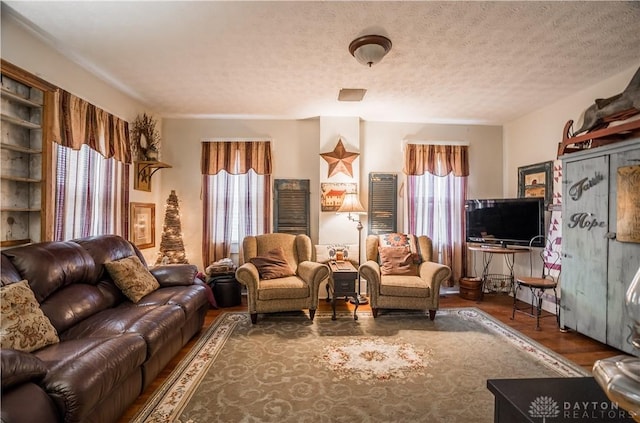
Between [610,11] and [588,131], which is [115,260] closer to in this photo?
[610,11]

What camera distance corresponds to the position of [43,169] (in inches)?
100.0

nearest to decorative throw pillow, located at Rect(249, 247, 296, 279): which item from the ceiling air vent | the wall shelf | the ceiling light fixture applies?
the wall shelf

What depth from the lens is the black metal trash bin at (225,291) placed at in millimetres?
4055

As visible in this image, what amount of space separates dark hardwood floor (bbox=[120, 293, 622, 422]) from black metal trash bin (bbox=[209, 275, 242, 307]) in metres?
0.10

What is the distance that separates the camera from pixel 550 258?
155 inches

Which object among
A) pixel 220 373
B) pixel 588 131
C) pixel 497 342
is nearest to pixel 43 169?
pixel 220 373

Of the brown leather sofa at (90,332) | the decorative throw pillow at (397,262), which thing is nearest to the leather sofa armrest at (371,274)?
the decorative throw pillow at (397,262)

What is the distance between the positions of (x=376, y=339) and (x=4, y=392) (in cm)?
260

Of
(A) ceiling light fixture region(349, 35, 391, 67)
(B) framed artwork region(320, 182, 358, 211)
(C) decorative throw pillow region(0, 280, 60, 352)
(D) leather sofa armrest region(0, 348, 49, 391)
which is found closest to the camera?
(D) leather sofa armrest region(0, 348, 49, 391)

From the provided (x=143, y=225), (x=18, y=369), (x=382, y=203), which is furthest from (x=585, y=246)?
(x=143, y=225)

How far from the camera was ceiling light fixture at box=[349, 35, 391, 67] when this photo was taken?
247 centimetres

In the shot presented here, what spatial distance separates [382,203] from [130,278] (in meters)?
3.31

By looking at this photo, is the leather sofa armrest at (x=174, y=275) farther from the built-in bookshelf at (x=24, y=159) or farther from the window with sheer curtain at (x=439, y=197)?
the window with sheer curtain at (x=439, y=197)

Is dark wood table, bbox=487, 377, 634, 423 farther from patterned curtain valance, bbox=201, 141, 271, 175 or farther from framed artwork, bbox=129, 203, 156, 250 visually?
framed artwork, bbox=129, 203, 156, 250
